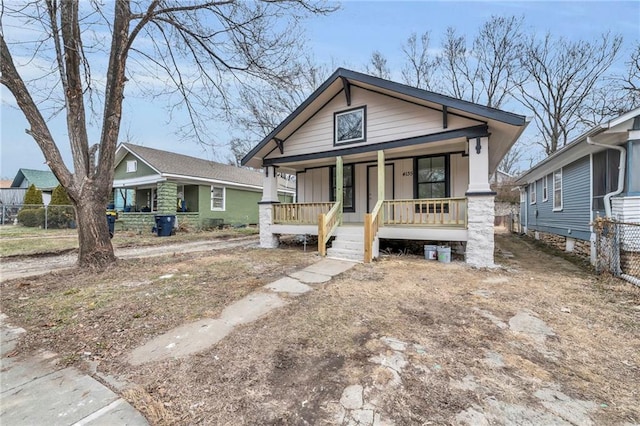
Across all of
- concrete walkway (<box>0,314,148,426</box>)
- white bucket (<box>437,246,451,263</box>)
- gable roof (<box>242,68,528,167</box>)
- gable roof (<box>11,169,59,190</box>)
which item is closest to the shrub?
gable roof (<box>11,169,59,190</box>)

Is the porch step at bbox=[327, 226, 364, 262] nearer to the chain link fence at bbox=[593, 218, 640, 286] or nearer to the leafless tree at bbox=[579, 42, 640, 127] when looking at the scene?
the chain link fence at bbox=[593, 218, 640, 286]

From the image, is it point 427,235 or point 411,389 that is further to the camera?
point 427,235

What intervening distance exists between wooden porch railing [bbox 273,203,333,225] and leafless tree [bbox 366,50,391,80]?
56.4ft

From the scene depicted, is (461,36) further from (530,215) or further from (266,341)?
(266,341)

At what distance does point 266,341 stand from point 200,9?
7.32 metres

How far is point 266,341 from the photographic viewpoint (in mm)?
3008

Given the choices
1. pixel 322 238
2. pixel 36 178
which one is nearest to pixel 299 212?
pixel 322 238

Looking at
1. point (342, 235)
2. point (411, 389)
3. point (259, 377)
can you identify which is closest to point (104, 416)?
point (259, 377)

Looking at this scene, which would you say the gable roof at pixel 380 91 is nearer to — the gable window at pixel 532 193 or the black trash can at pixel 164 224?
the black trash can at pixel 164 224

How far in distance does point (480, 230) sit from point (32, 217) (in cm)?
2258

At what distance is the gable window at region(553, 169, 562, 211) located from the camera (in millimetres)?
10155

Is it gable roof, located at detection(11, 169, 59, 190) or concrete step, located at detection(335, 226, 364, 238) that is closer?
concrete step, located at detection(335, 226, 364, 238)

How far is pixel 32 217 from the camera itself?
666 inches

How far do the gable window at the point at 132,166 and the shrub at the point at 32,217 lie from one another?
535 centimetres
